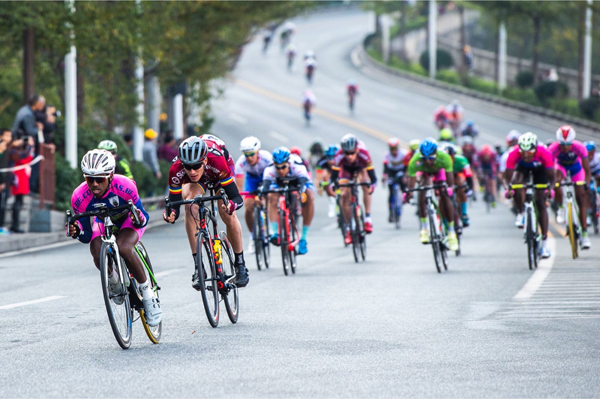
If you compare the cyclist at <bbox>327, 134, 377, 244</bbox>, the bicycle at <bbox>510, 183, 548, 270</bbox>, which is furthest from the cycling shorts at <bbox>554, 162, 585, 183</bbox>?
the cyclist at <bbox>327, 134, 377, 244</bbox>

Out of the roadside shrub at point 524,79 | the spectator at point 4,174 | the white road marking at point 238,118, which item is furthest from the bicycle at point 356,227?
the roadside shrub at point 524,79

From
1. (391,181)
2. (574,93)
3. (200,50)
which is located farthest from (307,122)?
(391,181)

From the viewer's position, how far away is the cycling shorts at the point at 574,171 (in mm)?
19297

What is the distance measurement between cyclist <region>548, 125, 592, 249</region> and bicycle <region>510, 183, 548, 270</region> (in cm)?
206

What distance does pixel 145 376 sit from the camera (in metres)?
8.10

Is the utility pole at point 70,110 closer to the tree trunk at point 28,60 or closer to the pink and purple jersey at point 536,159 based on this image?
the tree trunk at point 28,60

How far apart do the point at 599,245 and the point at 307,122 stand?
40.4m

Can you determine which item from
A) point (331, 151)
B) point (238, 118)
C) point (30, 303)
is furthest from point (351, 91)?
point (30, 303)

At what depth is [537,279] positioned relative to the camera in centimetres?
1538

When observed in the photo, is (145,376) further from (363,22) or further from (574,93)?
(363,22)

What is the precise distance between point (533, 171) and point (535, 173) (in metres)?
0.04

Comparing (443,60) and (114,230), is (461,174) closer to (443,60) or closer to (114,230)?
(114,230)

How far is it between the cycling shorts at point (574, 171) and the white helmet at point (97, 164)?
11.4 metres

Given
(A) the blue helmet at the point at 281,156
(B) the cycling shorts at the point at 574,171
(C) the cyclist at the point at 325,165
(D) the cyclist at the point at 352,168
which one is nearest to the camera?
(A) the blue helmet at the point at 281,156
